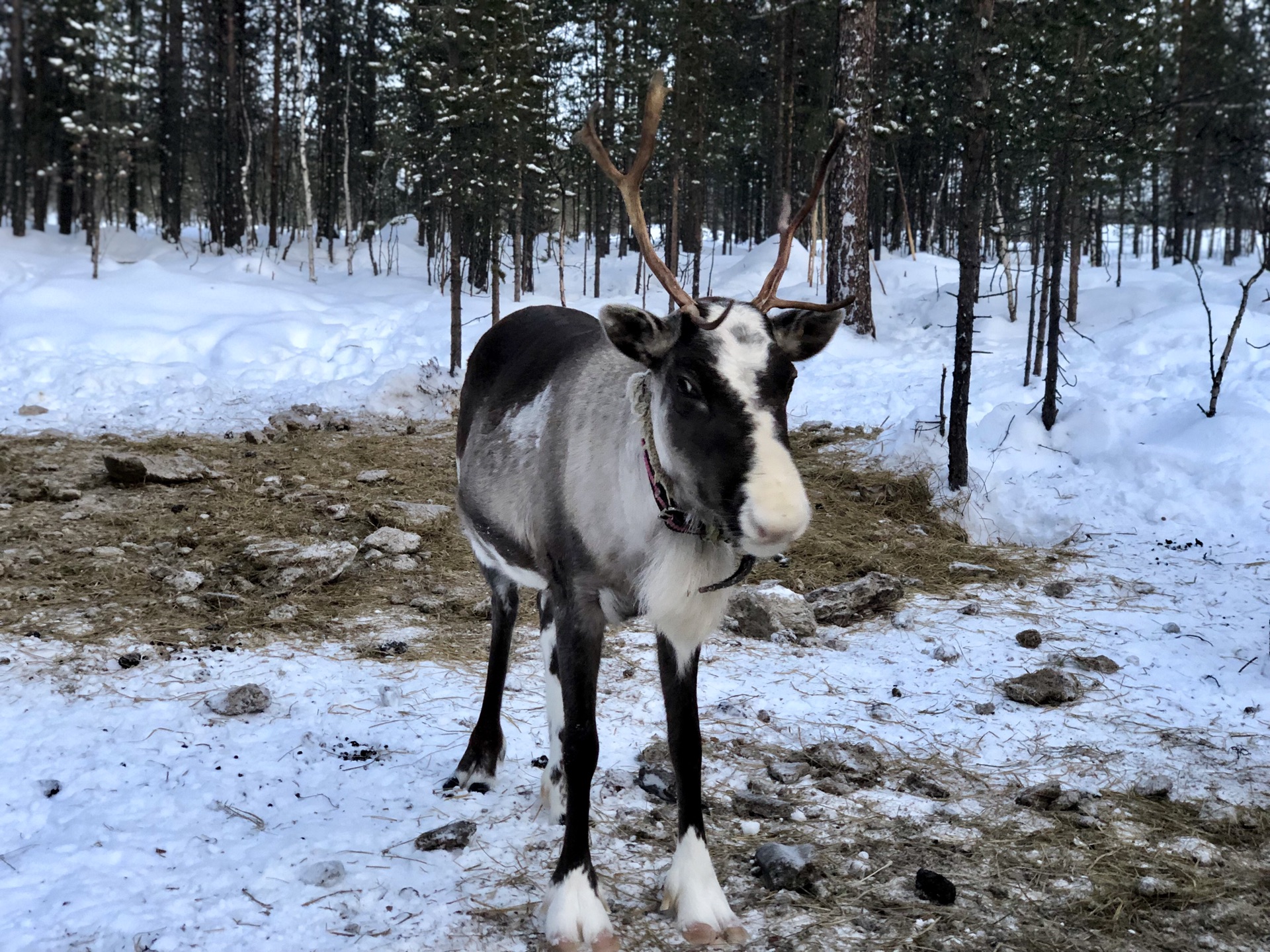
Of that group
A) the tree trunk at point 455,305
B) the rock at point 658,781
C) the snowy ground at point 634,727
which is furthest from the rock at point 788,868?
the tree trunk at point 455,305

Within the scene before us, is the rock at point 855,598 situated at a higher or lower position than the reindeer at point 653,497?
lower

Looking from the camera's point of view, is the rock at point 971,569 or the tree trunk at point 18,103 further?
the tree trunk at point 18,103

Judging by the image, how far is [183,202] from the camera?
4569 centimetres

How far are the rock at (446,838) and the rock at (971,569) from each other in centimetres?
403

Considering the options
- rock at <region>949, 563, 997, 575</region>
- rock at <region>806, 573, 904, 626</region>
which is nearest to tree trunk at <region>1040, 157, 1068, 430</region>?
rock at <region>949, 563, 997, 575</region>

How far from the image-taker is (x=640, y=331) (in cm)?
240

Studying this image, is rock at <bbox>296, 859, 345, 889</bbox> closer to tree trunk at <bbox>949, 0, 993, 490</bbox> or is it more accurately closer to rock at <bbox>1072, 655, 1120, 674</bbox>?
rock at <bbox>1072, 655, 1120, 674</bbox>

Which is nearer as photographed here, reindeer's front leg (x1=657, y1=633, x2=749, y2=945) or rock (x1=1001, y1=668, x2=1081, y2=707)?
reindeer's front leg (x1=657, y1=633, x2=749, y2=945)

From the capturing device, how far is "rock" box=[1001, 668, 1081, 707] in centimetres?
409

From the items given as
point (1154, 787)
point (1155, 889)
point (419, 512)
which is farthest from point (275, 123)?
point (1155, 889)

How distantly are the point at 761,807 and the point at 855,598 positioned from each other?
2206 mm

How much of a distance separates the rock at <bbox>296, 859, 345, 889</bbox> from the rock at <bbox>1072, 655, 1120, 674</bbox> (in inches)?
143

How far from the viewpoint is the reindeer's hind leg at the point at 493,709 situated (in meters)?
3.34

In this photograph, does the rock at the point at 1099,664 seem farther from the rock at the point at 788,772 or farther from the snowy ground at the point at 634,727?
the rock at the point at 788,772
